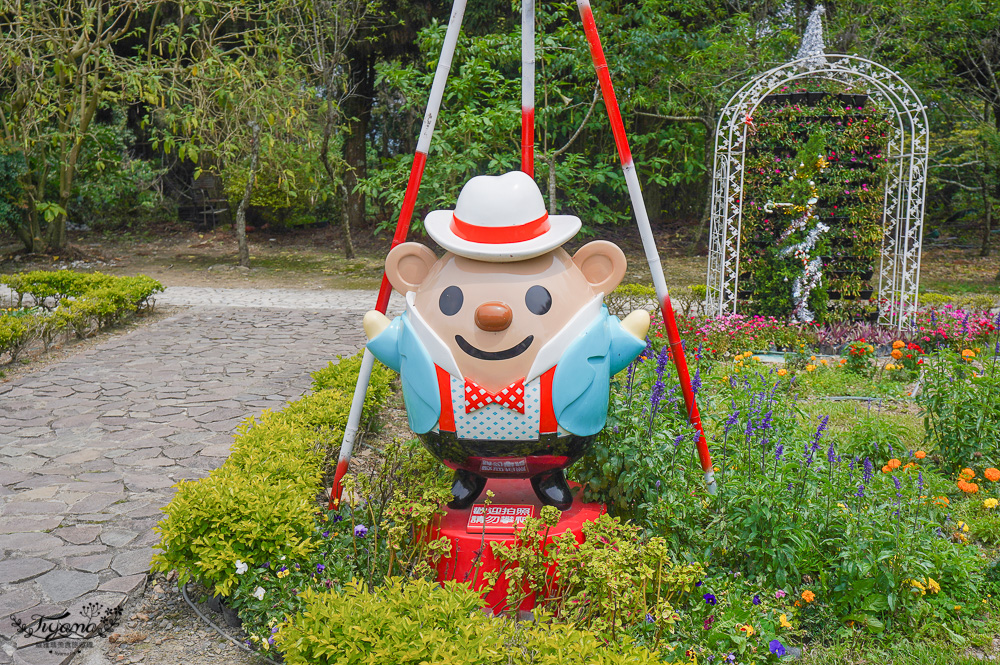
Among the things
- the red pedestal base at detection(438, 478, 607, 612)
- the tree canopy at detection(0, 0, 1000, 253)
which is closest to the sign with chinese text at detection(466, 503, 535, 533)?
the red pedestal base at detection(438, 478, 607, 612)

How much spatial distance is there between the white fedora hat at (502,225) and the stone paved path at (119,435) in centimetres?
229

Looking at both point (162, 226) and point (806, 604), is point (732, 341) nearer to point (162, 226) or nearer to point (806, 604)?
point (806, 604)

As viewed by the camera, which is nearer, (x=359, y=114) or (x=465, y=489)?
(x=465, y=489)

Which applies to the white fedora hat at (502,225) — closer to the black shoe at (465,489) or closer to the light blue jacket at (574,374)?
the light blue jacket at (574,374)

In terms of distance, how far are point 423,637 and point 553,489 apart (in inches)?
54.1

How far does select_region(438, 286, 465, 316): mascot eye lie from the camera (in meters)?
3.37

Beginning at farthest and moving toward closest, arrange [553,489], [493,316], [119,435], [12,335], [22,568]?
1. [12,335]
2. [119,435]
3. [22,568]
4. [553,489]
5. [493,316]

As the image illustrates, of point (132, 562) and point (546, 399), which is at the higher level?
point (546, 399)

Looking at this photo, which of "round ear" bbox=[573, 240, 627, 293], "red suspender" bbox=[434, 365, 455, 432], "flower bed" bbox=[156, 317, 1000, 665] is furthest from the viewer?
"round ear" bbox=[573, 240, 627, 293]

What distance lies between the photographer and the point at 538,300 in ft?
10.9

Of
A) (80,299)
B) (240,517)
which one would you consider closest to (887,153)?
(240,517)

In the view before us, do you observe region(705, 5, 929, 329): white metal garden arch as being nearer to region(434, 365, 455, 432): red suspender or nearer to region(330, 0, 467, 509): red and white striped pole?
region(330, 0, 467, 509): red and white striped pole

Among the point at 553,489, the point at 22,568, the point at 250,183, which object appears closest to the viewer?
the point at 553,489

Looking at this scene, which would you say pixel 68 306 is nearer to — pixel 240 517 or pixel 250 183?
pixel 250 183
